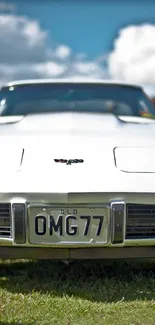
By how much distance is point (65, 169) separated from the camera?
2002mm

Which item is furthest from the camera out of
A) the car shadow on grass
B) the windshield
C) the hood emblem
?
the windshield

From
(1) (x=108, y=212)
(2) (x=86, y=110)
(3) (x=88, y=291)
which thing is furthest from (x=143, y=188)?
(2) (x=86, y=110)

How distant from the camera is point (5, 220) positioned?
77.5 inches

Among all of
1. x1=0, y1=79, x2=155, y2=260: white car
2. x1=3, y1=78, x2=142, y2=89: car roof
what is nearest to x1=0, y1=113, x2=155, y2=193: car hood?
x1=0, y1=79, x2=155, y2=260: white car

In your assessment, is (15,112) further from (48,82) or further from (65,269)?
(65,269)

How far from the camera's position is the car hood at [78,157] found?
1.95m

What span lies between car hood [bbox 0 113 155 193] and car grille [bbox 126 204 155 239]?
96mm

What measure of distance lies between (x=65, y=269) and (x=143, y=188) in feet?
3.10

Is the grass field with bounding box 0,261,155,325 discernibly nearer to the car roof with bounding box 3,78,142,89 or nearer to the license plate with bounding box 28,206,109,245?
the license plate with bounding box 28,206,109,245

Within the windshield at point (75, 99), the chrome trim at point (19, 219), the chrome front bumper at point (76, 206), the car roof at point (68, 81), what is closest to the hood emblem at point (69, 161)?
the chrome front bumper at point (76, 206)

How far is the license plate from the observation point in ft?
6.29

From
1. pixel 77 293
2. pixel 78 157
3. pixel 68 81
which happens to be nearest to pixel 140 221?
pixel 78 157

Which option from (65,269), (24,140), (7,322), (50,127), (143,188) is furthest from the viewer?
(65,269)

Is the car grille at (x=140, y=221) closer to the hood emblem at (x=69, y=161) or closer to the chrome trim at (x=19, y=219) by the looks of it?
the hood emblem at (x=69, y=161)
